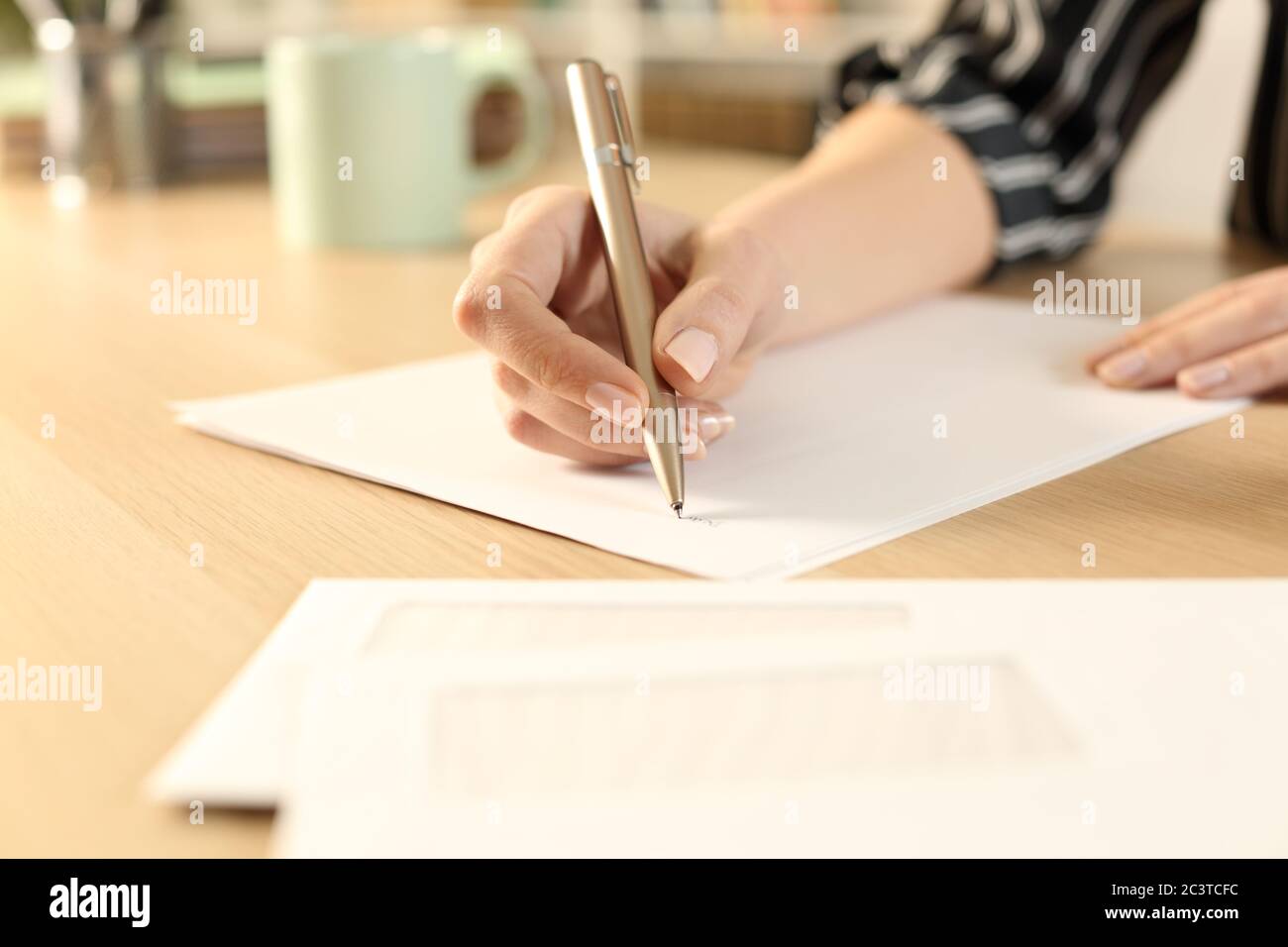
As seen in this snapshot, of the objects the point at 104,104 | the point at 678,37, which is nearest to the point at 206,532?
the point at 104,104

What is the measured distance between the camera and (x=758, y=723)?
0.30m

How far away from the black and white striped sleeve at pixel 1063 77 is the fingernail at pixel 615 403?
507 millimetres

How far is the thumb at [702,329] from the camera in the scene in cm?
47

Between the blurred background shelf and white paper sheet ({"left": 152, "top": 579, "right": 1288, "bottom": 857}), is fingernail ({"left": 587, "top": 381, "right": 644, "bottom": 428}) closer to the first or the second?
white paper sheet ({"left": 152, "top": 579, "right": 1288, "bottom": 857})

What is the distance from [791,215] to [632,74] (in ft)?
4.55

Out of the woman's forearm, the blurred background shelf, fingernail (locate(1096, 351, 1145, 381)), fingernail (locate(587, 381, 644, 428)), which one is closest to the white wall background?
the woman's forearm

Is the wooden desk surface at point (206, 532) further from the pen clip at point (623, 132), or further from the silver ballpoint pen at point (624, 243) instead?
the pen clip at point (623, 132)

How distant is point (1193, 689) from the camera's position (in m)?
0.32

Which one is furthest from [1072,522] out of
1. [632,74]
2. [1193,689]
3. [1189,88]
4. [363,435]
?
[632,74]

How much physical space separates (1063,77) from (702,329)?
544mm

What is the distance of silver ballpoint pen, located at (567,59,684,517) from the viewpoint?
454mm

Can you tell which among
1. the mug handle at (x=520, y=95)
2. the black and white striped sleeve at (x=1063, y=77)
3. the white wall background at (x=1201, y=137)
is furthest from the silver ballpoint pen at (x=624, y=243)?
the white wall background at (x=1201, y=137)

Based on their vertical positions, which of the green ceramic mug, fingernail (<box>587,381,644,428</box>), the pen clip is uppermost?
the green ceramic mug

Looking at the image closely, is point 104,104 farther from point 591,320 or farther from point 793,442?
point 793,442
